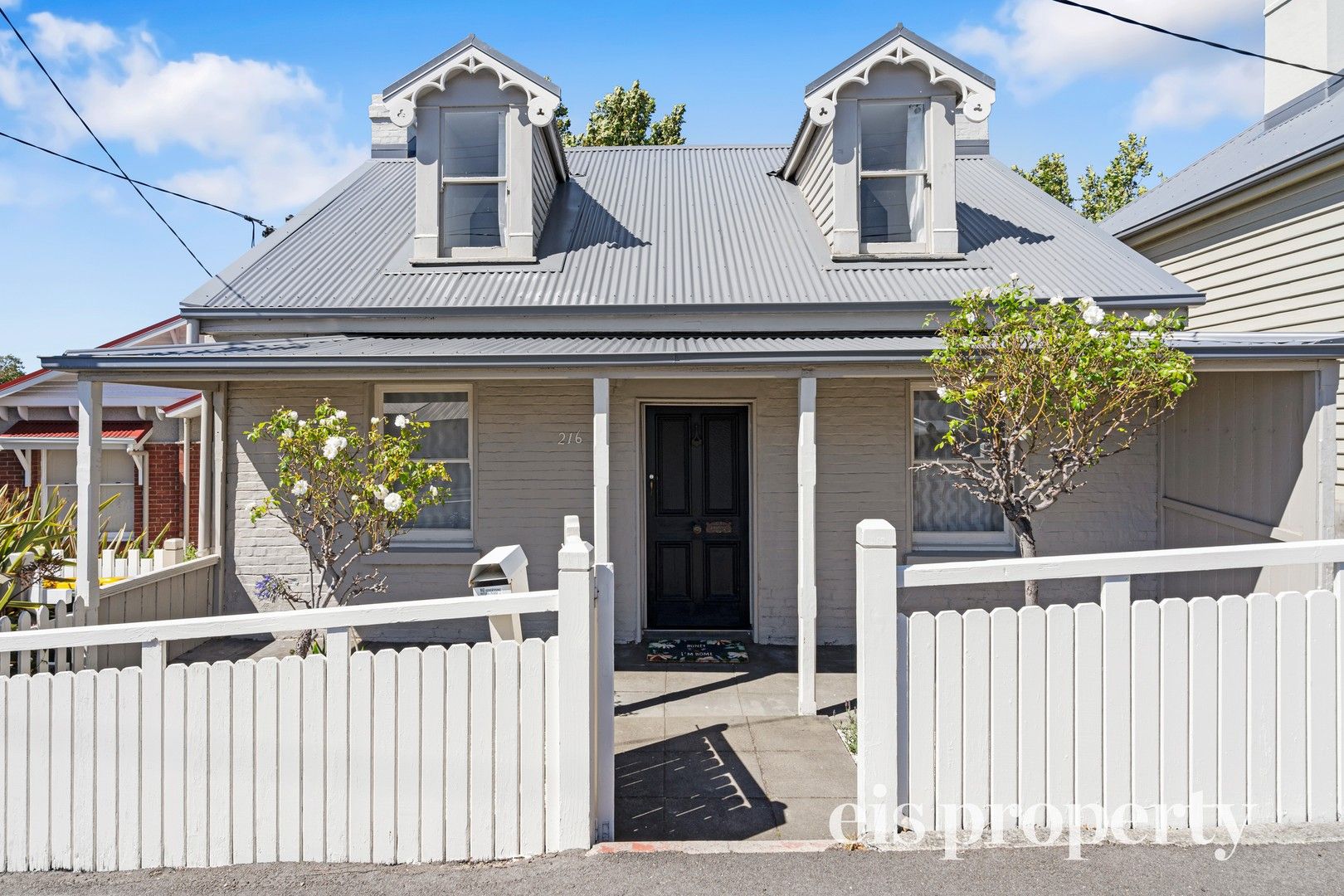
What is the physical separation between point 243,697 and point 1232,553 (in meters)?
4.52

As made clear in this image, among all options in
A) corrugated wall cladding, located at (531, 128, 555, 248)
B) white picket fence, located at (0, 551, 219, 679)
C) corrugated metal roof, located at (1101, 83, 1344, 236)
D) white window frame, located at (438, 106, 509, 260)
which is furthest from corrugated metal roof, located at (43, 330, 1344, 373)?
corrugated wall cladding, located at (531, 128, 555, 248)

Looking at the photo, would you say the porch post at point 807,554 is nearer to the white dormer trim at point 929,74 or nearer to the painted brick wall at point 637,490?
the painted brick wall at point 637,490

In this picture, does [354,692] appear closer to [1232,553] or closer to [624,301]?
[1232,553]

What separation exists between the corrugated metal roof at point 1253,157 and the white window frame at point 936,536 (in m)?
4.01

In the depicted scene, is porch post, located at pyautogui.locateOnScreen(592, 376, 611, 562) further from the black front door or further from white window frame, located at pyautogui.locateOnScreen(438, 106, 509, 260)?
white window frame, located at pyautogui.locateOnScreen(438, 106, 509, 260)

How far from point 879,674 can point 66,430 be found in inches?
582

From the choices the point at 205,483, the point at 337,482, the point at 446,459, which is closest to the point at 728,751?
the point at 337,482

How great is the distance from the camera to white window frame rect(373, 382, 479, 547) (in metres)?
7.98

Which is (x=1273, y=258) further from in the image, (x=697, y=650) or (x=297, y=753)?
(x=297, y=753)

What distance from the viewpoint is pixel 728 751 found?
5273 mm

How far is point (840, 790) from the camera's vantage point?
15.1ft

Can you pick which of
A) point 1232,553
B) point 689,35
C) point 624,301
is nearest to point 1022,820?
point 1232,553

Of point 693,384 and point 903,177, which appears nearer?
point 693,384
